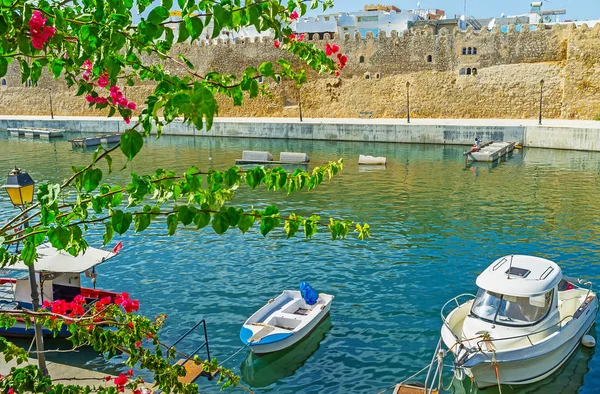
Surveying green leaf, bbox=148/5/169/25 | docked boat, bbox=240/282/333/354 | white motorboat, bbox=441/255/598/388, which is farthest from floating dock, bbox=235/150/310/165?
green leaf, bbox=148/5/169/25

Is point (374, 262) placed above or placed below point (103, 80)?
below

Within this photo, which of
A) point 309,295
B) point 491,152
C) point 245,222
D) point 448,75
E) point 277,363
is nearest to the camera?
point 245,222

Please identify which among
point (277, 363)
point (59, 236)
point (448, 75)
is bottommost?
point (277, 363)

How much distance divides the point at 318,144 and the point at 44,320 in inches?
1487

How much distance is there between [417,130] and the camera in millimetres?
40781

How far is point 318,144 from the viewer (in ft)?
139

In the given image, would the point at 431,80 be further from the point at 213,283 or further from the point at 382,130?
the point at 213,283

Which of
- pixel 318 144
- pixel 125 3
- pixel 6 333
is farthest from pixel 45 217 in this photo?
pixel 318 144

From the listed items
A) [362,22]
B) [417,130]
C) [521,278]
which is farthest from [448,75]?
[521,278]

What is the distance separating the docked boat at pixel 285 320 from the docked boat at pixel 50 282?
325 cm

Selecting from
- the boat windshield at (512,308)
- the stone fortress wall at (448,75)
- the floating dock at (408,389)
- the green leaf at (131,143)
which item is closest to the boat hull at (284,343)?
the floating dock at (408,389)

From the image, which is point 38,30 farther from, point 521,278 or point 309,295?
point 309,295

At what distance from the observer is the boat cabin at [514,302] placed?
36.9ft

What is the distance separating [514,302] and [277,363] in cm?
456
